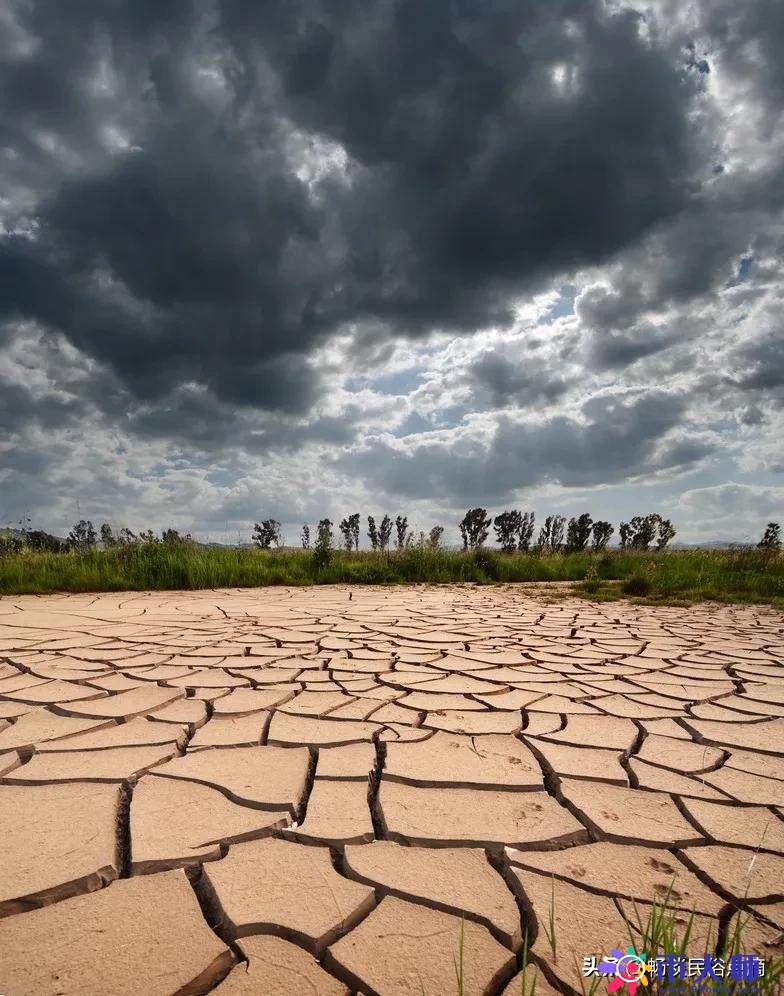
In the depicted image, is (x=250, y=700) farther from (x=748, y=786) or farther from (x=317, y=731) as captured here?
(x=748, y=786)

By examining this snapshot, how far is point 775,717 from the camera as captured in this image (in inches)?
76.5

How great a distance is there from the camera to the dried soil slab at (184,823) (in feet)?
3.51

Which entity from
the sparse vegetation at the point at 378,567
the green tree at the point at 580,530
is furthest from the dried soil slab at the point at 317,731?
the green tree at the point at 580,530

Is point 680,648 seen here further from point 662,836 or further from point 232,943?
point 232,943

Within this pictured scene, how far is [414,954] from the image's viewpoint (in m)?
0.85

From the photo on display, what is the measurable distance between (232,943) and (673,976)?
2.19 feet

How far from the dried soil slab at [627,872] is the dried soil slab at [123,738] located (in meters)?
1.09

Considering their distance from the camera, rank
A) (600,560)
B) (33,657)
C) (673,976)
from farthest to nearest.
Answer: (600,560), (33,657), (673,976)

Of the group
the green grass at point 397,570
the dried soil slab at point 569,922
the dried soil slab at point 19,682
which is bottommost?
the dried soil slab at point 569,922

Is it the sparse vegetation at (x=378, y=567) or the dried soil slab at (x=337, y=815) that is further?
the sparse vegetation at (x=378, y=567)

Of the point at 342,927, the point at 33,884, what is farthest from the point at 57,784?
the point at 342,927

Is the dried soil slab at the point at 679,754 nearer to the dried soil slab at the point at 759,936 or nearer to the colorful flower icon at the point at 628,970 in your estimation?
the dried soil slab at the point at 759,936

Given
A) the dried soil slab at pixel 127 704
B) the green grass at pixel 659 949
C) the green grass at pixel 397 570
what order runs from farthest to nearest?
the green grass at pixel 397 570
the dried soil slab at pixel 127 704
the green grass at pixel 659 949

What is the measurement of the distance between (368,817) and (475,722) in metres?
0.68
